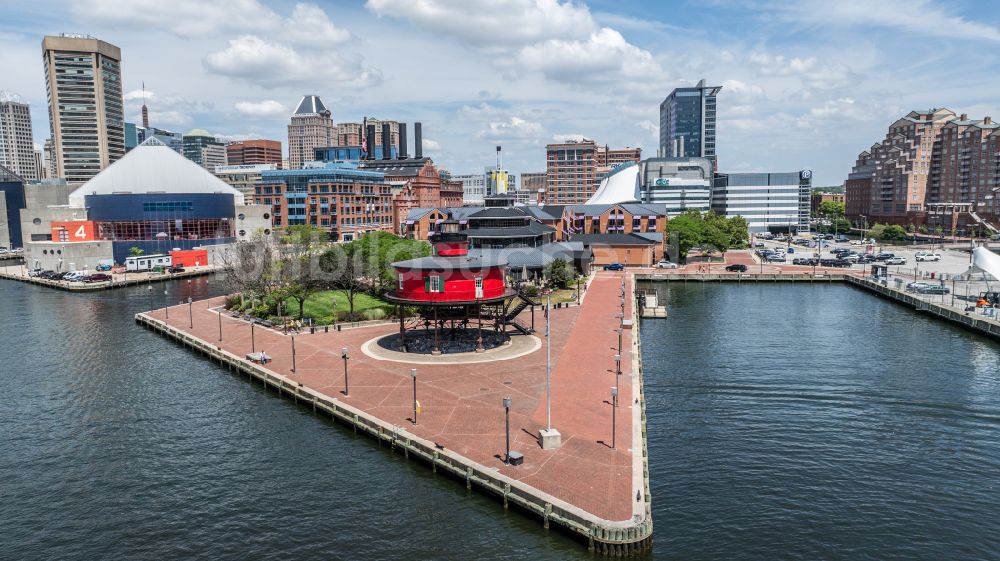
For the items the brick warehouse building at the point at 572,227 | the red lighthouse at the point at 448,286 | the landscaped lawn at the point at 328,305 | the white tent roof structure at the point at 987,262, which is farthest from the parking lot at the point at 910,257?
the landscaped lawn at the point at 328,305

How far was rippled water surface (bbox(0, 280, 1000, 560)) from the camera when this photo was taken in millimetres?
30688

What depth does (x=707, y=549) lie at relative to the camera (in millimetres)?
29703

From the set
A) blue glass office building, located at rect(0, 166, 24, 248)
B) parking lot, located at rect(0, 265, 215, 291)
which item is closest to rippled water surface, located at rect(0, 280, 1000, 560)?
parking lot, located at rect(0, 265, 215, 291)

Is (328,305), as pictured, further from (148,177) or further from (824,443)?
(148,177)

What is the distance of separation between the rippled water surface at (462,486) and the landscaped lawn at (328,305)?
16758mm

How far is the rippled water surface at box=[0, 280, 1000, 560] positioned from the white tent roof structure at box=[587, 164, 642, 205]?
118 metres

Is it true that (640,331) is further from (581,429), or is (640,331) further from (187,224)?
(187,224)

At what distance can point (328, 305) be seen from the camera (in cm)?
8475

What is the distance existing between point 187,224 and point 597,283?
322 feet

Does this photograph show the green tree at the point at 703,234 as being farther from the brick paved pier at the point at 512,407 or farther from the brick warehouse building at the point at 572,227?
the brick paved pier at the point at 512,407

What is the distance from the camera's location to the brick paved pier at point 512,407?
1243 inches

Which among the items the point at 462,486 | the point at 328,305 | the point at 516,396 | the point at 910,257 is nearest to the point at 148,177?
the point at 328,305

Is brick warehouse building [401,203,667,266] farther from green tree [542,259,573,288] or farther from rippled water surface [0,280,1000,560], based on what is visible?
rippled water surface [0,280,1000,560]

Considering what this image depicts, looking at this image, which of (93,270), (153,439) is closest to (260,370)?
(153,439)
